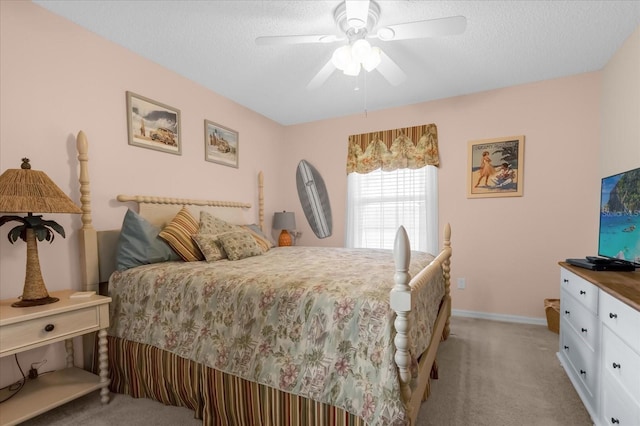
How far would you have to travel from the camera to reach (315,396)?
1236 millimetres

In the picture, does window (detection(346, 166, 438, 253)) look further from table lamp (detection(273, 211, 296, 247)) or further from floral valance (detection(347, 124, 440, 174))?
table lamp (detection(273, 211, 296, 247))

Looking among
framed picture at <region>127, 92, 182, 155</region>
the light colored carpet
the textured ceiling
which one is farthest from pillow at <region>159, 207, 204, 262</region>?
the textured ceiling

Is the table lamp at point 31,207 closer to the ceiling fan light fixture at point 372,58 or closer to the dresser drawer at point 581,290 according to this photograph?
the ceiling fan light fixture at point 372,58

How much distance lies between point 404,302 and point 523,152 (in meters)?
2.91

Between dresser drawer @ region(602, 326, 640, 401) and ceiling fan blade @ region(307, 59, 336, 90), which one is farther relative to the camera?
ceiling fan blade @ region(307, 59, 336, 90)

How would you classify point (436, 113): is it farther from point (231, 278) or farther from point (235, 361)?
point (235, 361)

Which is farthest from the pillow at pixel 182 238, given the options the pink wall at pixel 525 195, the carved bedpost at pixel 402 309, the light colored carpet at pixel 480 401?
the pink wall at pixel 525 195

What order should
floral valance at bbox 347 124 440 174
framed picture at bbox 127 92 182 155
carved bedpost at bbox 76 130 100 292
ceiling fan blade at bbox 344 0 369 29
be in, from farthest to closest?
1. floral valance at bbox 347 124 440 174
2. framed picture at bbox 127 92 182 155
3. carved bedpost at bbox 76 130 100 292
4. ceiling fan blade at bbox 344 0 369 29

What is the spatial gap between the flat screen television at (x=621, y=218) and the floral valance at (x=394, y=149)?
162 cm

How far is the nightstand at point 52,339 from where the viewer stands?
1.40m

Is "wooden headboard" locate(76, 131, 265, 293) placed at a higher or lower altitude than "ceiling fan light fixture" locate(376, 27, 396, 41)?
lower

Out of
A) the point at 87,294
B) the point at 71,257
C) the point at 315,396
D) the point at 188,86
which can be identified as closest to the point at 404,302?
the point at 315,396

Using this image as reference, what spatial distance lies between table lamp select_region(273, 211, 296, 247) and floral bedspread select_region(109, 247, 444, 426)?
1.99m

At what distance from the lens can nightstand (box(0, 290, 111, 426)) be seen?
140cm
